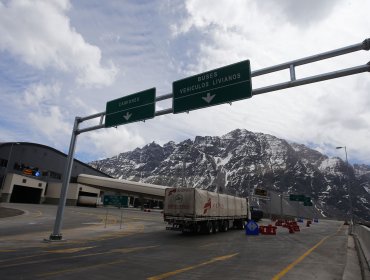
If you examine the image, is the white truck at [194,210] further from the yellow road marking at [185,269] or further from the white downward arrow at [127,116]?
the yellow road marking at [185,269]

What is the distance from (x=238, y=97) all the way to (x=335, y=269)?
7010 mm

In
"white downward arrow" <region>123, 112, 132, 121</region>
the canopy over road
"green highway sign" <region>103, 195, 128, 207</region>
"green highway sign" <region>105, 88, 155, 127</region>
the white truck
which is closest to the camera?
"green highway sign" <region>105, 88, 155, 127</region>

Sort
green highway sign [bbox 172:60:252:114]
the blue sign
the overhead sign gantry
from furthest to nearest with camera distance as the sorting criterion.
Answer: the blue sign
green highway sign [bbox 172:60:252:114]
the overhead sign gantry

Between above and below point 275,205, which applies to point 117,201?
below

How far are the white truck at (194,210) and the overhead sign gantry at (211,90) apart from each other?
8772 millimetres

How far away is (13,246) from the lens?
14.6m

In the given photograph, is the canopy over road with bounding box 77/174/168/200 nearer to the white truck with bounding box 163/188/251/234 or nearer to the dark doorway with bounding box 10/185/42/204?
the dark doorway with bounding box 10/185/42/204

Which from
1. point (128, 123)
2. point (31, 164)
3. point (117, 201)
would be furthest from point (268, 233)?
point (31, 164)

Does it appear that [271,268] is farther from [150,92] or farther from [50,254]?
[150,92]

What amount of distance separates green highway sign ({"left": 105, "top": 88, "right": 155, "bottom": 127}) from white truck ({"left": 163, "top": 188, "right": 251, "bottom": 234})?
9.24m

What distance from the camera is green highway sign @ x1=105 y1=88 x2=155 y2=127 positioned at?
52.1 ft

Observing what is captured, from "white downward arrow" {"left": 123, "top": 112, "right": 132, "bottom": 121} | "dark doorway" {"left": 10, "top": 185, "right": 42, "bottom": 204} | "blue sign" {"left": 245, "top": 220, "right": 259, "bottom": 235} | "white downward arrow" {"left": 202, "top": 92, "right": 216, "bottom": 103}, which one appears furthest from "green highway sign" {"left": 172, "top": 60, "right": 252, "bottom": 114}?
"dark doorway" {"left": 10, "top": 185, "right": 42, "bottom": 204}

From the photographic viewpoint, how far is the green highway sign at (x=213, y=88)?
12438 mm

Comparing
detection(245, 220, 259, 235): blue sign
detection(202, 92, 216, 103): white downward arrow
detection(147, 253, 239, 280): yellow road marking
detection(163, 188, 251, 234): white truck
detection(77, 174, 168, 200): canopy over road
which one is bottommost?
detection(147, 253, 239, 280): yellow road marking
